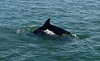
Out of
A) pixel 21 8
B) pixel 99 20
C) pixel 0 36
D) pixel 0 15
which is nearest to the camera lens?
pixel 0 36

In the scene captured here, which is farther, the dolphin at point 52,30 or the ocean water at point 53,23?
the dolphin at point 52,30

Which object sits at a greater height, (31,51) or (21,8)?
(21,8)

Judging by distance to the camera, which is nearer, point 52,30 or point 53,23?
point 52,30

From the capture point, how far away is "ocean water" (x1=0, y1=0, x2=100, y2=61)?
1595cm

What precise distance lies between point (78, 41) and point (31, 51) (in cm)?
438

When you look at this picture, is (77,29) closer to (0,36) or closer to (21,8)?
(0,36)

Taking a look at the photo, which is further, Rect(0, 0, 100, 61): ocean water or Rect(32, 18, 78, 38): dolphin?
Rect(32, 18, 78, 38): dolphin

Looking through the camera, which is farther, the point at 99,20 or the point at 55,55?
the point at 99,20

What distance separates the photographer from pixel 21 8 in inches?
1240

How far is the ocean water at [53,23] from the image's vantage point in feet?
52.3

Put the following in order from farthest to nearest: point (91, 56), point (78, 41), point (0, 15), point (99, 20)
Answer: point (0, 15) → point (99, 20) → point (78, 41) → point (91, 56)

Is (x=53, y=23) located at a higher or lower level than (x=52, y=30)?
higher

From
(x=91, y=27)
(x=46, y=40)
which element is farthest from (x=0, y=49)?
(x=91, y=27)

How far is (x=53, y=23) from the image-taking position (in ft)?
81.4
